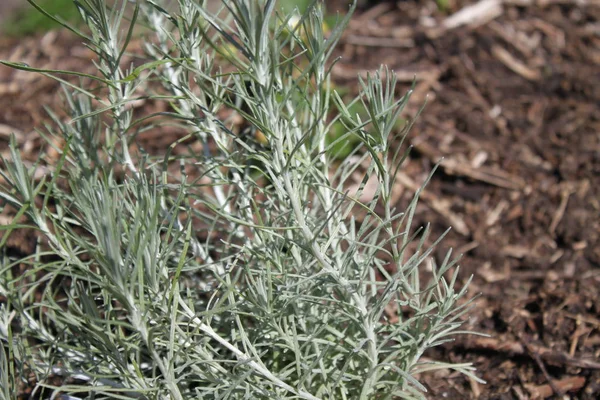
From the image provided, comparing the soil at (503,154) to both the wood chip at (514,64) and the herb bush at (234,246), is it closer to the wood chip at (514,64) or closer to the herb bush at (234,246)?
the wood chip at (514,64)

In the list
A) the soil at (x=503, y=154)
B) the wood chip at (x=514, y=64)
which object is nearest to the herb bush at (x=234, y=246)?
the soil at (x=503, y=154)

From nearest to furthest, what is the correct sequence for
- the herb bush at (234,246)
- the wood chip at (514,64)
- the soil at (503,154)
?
the herb bush at (234,246), the soil at (503,154), the wood chip at (514,64)

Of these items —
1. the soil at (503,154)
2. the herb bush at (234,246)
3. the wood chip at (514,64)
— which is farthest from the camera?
the wood chip at (514,64)

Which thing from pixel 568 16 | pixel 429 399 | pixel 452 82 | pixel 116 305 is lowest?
pixel 429 399

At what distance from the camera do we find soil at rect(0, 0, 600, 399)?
1950 millimetres

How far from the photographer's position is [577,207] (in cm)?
257

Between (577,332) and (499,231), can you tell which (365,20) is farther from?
(577,332)

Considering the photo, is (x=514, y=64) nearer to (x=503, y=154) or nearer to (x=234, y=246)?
(x=503, y=154)

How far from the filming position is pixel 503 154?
295 cm

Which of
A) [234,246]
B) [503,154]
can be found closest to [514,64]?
[503,154]

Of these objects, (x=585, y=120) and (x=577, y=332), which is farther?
(x=585, y=120)

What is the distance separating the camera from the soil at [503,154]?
1.95 metres

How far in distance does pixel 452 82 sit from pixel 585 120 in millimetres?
731

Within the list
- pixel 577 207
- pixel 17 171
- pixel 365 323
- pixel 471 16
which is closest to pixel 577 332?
pixel 577 207
